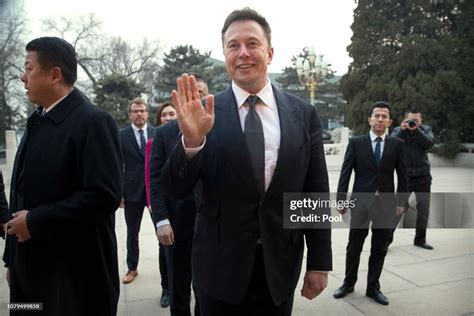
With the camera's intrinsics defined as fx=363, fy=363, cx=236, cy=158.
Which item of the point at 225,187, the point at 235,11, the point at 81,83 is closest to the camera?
the point at 225,187

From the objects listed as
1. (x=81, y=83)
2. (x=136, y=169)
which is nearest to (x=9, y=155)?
(x=136, y=169)

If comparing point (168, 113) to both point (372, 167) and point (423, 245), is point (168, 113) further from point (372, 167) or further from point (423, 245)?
point (423, 245)

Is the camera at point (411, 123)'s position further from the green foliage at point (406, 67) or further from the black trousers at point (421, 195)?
the green foliage at point (406, 67)

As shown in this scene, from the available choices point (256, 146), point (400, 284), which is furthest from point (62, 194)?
point (400, 284)

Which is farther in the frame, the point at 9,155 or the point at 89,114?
the point at 9,155

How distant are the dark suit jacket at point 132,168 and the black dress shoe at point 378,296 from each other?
2.40 metres

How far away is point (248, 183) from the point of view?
147 centimetres

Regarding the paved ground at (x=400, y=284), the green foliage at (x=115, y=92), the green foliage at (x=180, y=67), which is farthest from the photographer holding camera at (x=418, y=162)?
the green foliage at (x=180, y=67)

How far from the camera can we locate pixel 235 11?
1.60 meters

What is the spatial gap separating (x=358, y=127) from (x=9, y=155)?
49.9ft

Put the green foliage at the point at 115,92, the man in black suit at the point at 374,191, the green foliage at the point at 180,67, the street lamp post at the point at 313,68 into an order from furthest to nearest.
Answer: the green foliage at the point at 180,67, the green foliage at the point at 115,92, the street lamp post at the point at 313,68, the man in black suit at the point at 374,191

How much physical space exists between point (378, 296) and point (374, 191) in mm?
919

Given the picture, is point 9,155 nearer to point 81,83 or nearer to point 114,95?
point 114,95

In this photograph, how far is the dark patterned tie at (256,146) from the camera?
1.50 metres
